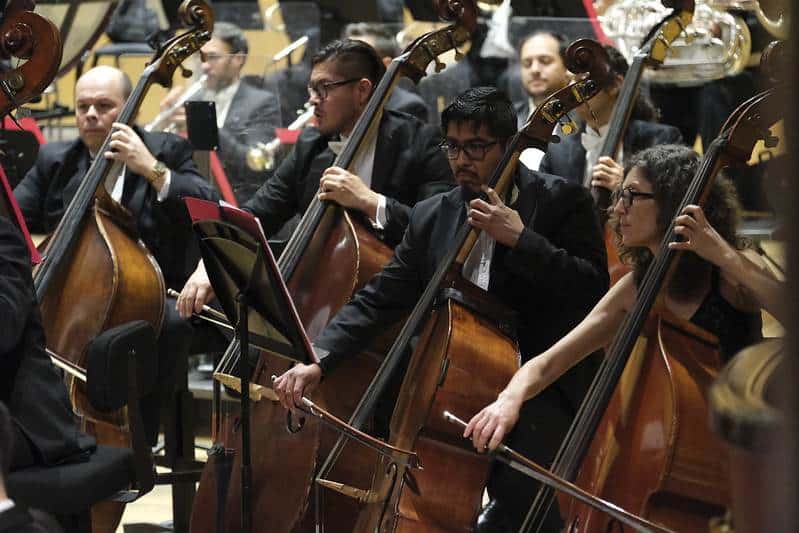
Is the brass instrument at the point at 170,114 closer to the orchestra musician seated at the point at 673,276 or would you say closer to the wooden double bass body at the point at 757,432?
the orchestra musician seated at the point at 673,276

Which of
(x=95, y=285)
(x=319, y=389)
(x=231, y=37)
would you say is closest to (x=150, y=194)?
(x=95, y=285)

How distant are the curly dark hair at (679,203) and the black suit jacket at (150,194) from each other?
5.12 feet

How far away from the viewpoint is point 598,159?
2984 millimetres

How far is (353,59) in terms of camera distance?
2979 mm

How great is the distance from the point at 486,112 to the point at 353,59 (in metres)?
0.69

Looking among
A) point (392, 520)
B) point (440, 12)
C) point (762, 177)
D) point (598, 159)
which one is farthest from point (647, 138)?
point (762, 177)

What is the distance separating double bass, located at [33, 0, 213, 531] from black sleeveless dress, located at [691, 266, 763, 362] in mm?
1441

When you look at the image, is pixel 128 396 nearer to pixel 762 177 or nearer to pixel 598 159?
pixel 598 159

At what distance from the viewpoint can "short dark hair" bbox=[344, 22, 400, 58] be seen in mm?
4750

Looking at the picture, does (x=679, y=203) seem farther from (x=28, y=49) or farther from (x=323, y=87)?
(x=28, y=49)

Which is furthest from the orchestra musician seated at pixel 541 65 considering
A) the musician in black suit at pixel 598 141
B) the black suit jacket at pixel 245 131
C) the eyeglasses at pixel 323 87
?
the eyeglasses at pixel 323 87

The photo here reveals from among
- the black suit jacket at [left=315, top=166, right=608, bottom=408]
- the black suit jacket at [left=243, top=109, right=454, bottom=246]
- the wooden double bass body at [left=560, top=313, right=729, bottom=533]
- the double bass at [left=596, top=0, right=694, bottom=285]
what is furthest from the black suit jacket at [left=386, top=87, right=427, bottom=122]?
the wooden double bass body at [left=560, top=313, right=729, bottom=533]

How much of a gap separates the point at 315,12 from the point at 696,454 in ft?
13.9

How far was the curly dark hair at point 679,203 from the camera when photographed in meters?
2.09
